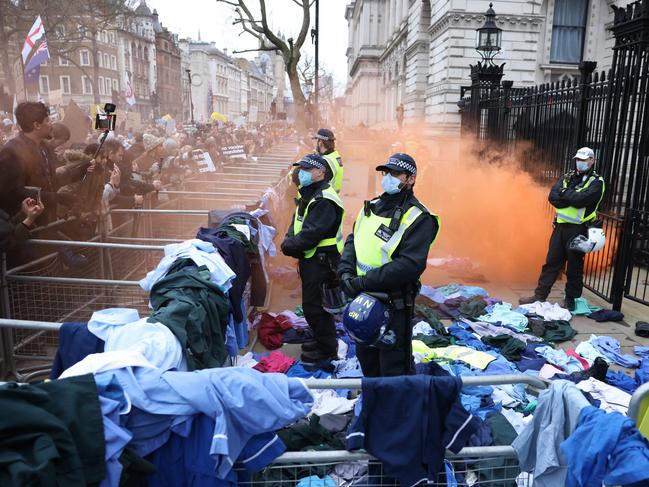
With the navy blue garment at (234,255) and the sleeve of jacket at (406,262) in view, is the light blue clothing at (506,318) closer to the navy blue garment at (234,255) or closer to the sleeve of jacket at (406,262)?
the sleeve of jacket at (406,262)

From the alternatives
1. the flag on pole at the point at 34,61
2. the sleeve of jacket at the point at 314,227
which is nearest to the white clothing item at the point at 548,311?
the sleeve of jacket at the point at 314,227

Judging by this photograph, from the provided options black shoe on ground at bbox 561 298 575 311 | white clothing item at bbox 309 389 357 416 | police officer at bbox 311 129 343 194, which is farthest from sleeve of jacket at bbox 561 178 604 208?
white clothing item at bbox 309 389 357 416

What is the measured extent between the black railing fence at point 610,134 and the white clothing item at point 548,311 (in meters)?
0.80

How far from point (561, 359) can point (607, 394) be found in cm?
87

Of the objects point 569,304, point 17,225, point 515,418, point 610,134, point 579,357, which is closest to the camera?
point 515,418

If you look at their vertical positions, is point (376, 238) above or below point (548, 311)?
above

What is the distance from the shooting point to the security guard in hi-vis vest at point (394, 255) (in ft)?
12.7

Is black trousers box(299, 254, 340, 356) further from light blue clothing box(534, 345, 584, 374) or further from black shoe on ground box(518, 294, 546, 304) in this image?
black shoe on ground box(518, 294, 546, 304)

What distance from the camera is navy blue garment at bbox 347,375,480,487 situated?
97.2 inches

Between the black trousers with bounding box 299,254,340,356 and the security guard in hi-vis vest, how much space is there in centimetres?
104

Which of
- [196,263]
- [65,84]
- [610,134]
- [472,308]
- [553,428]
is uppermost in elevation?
[65,84]

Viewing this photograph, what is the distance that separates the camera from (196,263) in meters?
3.84

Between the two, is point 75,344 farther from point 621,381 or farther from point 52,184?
point 621,381

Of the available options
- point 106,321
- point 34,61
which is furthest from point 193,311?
point 34,61
